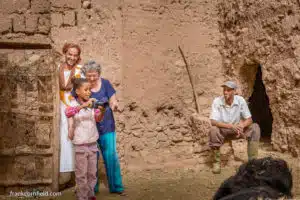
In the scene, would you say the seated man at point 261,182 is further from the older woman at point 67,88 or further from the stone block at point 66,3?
the stone block at point 66,3

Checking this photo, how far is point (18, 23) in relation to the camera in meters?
4.51

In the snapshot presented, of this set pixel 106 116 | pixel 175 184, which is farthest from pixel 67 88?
pixel 175 184

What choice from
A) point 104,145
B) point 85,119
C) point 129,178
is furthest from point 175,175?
point 85,119

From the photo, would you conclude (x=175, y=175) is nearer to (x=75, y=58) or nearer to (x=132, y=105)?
(x=132, y=105)

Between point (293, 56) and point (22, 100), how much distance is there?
10.9 feet

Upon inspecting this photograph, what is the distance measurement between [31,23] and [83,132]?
1.99 metres

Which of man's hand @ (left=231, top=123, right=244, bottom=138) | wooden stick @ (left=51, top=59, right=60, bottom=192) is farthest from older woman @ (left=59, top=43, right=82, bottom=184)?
man's hand @ (left=231, top=123, right=244, bottom=138)

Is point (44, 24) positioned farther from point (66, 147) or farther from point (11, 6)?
point (66, 147)

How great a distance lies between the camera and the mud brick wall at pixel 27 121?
404 cm

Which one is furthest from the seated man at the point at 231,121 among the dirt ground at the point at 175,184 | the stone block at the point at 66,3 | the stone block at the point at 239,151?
the stone block at the point at 66,3

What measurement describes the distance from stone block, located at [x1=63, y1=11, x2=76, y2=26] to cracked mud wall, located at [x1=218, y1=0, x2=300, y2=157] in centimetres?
232

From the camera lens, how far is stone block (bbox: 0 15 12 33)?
14.6ft

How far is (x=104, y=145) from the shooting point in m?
3.80

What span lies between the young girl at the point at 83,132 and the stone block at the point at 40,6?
5.53 feet
